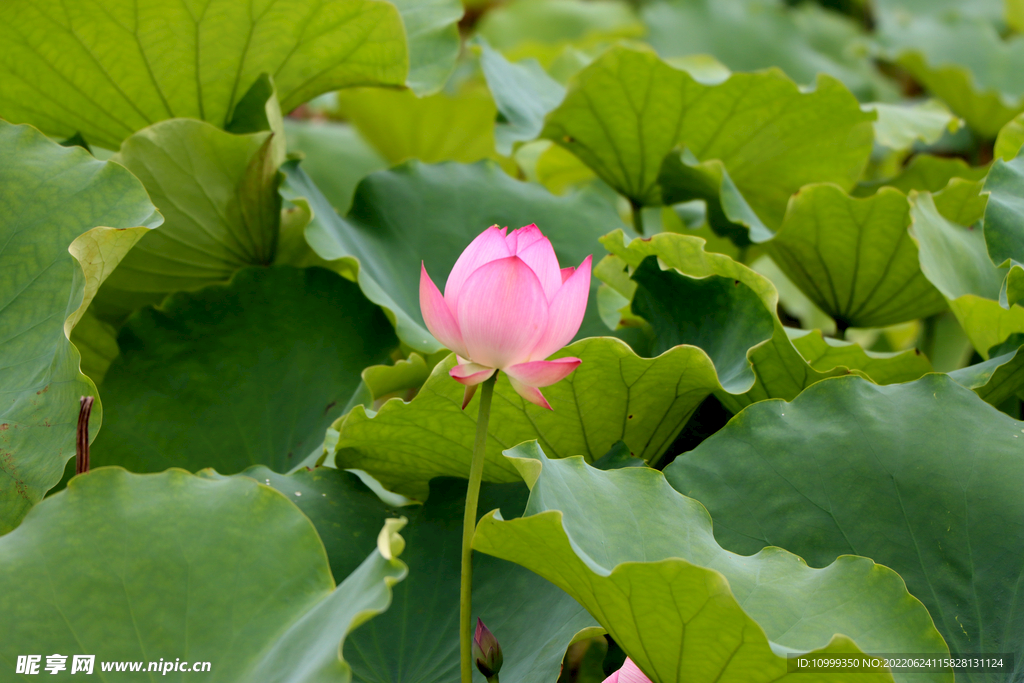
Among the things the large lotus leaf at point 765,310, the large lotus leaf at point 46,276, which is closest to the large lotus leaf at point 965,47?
the large lotus leaf at point 765,310

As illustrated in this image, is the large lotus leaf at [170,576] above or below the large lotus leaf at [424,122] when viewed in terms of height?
above

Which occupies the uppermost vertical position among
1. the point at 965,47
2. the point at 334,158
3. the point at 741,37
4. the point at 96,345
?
the point at 965,47

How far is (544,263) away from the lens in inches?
19.5

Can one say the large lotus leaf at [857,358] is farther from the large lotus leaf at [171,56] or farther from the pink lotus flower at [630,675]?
the large lotus leaf at [171,56]

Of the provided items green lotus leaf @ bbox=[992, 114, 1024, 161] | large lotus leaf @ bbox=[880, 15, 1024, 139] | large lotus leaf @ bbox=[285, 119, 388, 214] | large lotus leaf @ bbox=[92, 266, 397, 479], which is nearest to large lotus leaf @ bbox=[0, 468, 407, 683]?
large lotus leaf @ bbox=[92, 266, 397, 479]

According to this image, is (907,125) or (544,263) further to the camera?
(907,125)

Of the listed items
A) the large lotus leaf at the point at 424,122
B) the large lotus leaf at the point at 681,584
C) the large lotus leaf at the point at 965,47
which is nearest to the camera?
the large lotus leaf at the point at 681,584

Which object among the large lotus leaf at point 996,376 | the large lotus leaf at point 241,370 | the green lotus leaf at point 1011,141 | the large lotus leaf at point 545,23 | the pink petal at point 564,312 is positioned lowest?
the large lotus leaf at point 545,23

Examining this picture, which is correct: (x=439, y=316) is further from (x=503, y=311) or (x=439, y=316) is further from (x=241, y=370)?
(x=241, y=370)

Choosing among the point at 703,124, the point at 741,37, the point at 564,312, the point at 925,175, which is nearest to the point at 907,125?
the point at 925,175

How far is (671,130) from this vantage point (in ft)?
3.37

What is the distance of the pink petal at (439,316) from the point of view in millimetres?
473

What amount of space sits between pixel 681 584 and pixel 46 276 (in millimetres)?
563

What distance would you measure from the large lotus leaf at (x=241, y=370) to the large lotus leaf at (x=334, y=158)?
0.68 m
